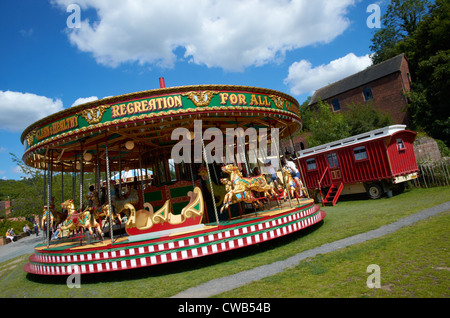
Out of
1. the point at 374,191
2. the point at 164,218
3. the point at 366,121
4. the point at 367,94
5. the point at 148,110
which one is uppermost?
the point at 367,94

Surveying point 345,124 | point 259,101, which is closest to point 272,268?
point 259,101

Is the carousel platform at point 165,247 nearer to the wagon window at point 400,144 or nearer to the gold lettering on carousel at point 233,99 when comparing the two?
the gold lettering on carousel at point 233,99

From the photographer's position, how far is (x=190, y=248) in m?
6.31

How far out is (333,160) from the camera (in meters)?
16.4

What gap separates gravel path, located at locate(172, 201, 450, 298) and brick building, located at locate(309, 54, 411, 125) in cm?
2961

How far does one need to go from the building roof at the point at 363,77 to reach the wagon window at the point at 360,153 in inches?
900

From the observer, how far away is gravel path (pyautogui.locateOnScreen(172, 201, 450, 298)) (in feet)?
15.5

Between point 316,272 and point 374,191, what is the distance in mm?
11871

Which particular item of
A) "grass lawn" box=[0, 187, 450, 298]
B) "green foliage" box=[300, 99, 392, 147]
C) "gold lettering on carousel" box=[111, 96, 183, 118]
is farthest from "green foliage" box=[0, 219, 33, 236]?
"green foliage" box=[300, 99, 392, 147]

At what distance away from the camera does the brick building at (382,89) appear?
3262 cm

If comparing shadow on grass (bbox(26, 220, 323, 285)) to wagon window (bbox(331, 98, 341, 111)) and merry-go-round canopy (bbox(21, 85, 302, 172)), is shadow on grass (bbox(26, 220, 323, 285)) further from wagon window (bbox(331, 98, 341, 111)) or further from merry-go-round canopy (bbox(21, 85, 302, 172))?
wagon window (bbox(331, 98, 341, 111))

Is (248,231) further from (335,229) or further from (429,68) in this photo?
(429,68)

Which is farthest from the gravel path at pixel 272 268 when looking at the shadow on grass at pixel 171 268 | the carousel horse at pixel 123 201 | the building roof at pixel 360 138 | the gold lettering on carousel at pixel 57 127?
the building roof at pixel 360 138

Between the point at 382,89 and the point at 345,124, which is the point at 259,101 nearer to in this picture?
the point at 345,124
